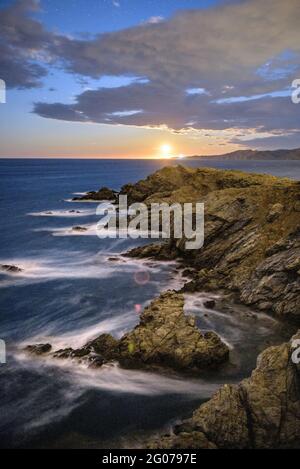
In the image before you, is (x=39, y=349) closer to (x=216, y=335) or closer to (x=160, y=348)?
(x=160, y=348)

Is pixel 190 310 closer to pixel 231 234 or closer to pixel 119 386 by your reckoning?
pixel 119 386

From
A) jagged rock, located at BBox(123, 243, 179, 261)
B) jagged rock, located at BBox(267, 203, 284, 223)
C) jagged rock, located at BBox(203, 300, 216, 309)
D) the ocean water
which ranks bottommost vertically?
the ocean water

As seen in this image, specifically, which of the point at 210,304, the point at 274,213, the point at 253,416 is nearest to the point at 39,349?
the point at 210,304

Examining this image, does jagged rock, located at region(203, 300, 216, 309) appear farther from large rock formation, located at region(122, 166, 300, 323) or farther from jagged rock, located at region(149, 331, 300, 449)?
jagged rock, located at region(149, 331, 300, 449)

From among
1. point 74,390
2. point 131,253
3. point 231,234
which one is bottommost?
point 74,390

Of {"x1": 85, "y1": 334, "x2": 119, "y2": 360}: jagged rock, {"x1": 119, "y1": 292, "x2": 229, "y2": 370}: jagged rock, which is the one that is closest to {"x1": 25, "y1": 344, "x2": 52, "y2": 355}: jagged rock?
{"x1": 85, "y1": 334, "x2": 119, "y2": 360}: jagged rock

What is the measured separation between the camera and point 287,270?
24.7 metres

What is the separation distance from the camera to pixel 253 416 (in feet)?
40.4

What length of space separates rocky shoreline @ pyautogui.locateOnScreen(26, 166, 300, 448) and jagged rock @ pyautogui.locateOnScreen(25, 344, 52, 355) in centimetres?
5

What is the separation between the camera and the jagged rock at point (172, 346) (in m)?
17.7

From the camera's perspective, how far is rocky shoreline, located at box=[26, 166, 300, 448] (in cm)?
1213

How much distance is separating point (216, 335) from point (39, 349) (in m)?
9.35

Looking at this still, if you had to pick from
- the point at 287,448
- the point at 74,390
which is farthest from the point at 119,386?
the point at 287,448
